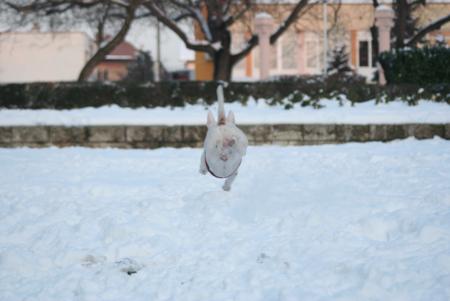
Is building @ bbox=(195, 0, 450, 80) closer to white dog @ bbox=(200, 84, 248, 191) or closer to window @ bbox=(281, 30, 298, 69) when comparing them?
window @ bbox=(281, 30, 298, 69)

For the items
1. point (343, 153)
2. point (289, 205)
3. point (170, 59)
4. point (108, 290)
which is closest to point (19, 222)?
point (108, 290)

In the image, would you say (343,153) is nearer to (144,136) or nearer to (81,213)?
(144,136)

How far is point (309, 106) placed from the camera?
12141 mm

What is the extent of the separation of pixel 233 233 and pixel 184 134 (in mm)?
5830

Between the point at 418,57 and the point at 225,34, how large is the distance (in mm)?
8842

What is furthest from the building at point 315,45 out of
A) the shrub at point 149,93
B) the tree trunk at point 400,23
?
the shrub at point 149,93

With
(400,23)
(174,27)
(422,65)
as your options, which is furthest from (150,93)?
(400,23)

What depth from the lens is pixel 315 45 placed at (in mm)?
31594

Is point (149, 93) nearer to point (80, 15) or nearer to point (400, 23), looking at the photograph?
point (80, 15)

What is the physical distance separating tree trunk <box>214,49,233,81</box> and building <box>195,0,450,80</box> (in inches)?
297

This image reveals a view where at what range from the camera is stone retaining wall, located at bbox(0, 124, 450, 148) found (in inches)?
415

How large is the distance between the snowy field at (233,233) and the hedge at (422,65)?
5.34 metres

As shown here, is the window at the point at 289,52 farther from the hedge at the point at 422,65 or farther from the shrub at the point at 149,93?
the shrub at the point at 149,93

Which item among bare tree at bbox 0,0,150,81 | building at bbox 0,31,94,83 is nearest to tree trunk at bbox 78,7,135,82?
bare tree at bbox 0,0,150,81
